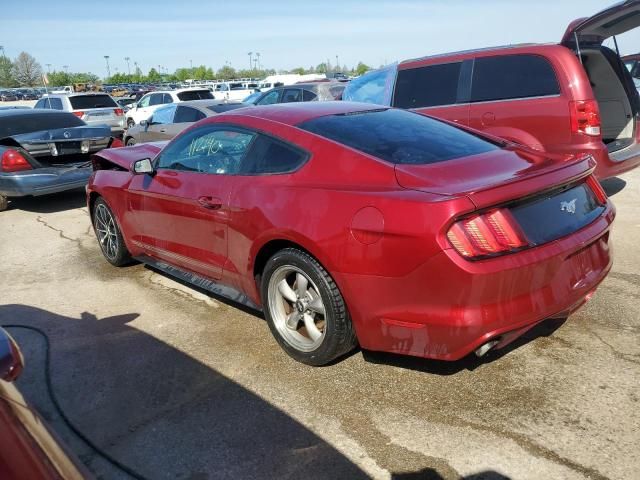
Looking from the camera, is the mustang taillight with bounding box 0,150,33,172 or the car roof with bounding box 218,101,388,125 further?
the mustang taillight with bounding box 0,150,33,172

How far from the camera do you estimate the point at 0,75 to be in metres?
111

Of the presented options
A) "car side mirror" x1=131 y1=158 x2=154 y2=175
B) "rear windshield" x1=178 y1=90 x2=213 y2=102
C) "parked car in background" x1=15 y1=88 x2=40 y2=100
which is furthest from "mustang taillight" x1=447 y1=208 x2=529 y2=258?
"parked car in background" x1=15 y1=88 x2=40 y2=100

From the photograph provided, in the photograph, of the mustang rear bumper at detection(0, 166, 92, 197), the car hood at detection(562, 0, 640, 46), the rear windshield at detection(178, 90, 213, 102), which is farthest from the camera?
the rear windshield at detection(178, 90, 213, 102)

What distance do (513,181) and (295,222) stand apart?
1149 millimetres

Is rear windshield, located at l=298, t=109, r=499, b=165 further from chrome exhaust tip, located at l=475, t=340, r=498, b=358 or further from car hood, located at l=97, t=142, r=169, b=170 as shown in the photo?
car hood, located at l=97, t=142, r=169, b=170

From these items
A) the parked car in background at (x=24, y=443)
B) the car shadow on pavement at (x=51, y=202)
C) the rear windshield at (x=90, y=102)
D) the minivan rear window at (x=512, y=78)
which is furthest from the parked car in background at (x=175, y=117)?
the parked car in background at (x=24, y=443)

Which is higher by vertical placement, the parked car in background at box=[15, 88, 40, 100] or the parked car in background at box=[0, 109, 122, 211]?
the parked car in background at box=[0, 109, 122, 211]

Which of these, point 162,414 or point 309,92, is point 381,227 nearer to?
point 162,414

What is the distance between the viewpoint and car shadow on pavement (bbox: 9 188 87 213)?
8.38 metres

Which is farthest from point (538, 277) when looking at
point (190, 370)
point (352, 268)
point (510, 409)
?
point (190, 370)

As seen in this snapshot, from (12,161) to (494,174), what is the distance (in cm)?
698

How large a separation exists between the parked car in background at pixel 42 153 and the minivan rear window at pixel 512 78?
5.48 metres

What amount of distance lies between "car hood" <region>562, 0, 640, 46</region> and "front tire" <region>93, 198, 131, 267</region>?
5.11 metres

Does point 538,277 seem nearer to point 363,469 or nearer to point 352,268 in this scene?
point 352,268
